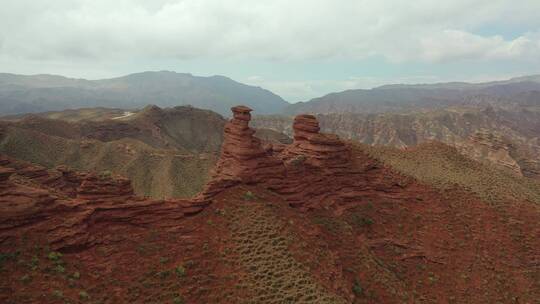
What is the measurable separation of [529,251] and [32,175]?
234 feet

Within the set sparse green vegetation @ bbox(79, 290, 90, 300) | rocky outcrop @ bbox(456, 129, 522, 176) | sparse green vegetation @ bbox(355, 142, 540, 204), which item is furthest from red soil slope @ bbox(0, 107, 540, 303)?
rocky outcrop @ bbox(456, 129, 522, 176)

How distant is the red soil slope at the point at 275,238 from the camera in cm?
2392

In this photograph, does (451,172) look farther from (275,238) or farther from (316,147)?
(275,238)

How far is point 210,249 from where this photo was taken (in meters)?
28.8

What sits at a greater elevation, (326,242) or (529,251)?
(326,242)

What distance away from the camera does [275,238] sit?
97.0ft

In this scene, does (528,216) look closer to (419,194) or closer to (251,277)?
(419,194)

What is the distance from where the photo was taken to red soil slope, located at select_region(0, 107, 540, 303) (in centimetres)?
2392

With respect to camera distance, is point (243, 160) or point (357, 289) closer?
point (357, 289)

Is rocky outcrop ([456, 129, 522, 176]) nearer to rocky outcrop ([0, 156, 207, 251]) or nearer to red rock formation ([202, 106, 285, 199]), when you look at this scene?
red rock formation ([202, 106, 285, 199])

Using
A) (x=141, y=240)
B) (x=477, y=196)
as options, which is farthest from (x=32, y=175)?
(x=477, y=196)

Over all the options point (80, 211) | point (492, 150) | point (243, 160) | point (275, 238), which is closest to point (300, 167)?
point (243, 160)

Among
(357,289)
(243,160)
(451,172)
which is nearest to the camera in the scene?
(357,289)

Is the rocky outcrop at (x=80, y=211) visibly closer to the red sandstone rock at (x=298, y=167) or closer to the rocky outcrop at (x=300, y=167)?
the rocky outcrop at (x=300, y=167)
